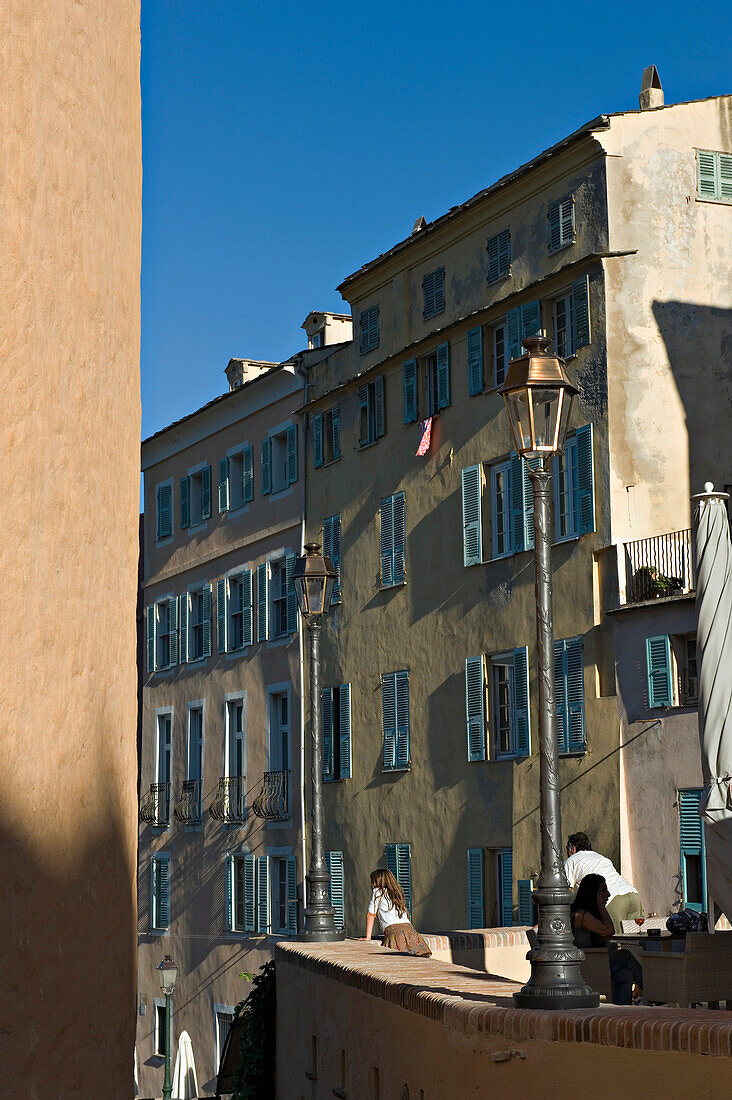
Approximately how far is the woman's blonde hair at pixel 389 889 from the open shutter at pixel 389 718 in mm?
13700

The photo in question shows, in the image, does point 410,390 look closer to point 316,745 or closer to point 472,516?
point 472,516

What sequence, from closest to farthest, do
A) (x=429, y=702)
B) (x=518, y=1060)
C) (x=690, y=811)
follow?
1. (x=518, y=1060)
2. (x=690, y=811)
3. (x=429, y=702)

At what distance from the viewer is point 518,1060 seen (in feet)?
23.7

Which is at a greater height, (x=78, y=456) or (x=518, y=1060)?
(x=78, y=456)

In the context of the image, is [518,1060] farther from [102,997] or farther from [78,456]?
[78,456]

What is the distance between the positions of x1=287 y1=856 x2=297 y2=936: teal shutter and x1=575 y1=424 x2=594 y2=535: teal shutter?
1169 cm

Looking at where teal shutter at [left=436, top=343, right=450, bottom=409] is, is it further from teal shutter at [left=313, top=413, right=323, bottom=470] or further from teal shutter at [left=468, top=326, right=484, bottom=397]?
teal shutter at [left=313, top=413, right=323, bottom=470]

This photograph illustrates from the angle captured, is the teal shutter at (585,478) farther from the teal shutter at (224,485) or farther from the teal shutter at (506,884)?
the teal shutter at (224,485)

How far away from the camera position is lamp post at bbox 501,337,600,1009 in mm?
7973

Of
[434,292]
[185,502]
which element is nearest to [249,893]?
[185,502]

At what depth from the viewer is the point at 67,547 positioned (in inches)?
216

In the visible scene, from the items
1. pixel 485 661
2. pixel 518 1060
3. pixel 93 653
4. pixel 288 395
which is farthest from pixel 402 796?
pixel 93 653

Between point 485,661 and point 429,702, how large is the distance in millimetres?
2066

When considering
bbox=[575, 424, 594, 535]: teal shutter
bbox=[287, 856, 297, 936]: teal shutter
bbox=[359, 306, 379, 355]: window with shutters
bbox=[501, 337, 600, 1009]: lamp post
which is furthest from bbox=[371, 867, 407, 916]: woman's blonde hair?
bbox=[287, 856, 297, 936]: teal shutter
